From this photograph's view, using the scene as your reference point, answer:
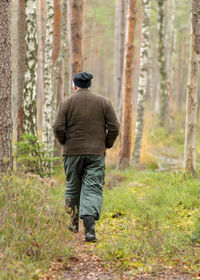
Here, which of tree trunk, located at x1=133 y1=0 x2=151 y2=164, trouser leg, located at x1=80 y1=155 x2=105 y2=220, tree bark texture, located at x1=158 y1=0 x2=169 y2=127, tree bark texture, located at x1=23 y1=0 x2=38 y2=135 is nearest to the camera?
trouser leg, located at x1=80 y1=155 x2=105 y2=220

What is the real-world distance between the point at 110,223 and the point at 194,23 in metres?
4.66

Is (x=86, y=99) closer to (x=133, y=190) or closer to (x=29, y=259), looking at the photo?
(x=29, y=259)

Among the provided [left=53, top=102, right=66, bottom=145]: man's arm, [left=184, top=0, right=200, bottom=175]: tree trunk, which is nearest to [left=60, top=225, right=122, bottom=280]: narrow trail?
[left=53, top=102, right=66, bottom=145]: man's arm

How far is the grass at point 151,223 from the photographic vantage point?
4.54m

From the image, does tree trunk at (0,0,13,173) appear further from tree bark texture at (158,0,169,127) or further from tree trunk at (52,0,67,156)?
tree bark texture at (158,0,169,127)

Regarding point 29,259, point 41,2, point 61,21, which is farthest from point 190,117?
point 41,2

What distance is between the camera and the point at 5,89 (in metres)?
6.11

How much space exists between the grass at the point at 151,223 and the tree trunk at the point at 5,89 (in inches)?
74.3

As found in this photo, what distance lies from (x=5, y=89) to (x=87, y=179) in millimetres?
1932

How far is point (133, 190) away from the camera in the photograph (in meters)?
8.58

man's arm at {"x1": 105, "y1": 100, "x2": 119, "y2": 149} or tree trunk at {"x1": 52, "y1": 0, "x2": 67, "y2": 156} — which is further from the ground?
tree trunk at {"x1": 52, "y1": 0, "x2": 67, "y2": 156}

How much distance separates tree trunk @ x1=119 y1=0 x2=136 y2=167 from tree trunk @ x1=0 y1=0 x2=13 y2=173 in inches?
251

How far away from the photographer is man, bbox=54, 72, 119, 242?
17.9ft

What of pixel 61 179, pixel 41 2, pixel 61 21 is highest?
pixel 41 2
